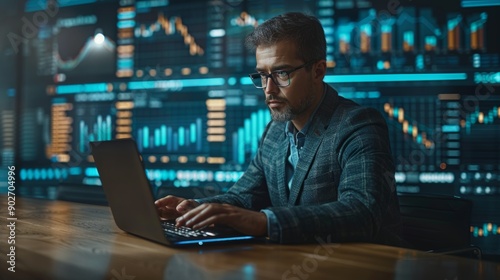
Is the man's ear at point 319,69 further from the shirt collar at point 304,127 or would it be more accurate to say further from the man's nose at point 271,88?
the man's nose at point 271,88

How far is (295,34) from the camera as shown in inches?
73.5

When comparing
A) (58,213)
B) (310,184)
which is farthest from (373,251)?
(58,213)

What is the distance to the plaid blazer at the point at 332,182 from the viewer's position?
4.54 feet

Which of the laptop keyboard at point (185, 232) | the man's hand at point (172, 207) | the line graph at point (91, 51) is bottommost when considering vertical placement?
the laptop keyboard at point (185, 232)

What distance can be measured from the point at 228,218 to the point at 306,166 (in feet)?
1.66

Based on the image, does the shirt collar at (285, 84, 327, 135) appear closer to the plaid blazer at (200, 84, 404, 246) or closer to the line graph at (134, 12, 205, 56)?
the plaid blazer at (200, 84, 404, 246)

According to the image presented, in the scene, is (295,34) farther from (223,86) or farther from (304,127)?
(223,86)

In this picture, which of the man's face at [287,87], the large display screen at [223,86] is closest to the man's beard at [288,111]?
the man's face at [287,87]

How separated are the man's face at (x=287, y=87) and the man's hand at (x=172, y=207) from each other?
421 mm

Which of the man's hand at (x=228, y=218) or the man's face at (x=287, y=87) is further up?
the man's face at (x=287, y=87)

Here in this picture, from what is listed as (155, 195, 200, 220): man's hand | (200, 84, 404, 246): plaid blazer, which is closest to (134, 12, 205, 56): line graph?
(200, 84, 404, 246): plaid blazer

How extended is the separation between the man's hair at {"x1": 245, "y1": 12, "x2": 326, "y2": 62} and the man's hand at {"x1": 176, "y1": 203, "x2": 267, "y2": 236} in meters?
0.68

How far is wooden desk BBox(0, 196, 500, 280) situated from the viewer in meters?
1.03

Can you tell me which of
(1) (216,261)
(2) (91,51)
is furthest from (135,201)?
(2) (91,51)
